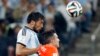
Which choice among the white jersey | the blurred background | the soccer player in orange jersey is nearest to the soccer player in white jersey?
the white jersey

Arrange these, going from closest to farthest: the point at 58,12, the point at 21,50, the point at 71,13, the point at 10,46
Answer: the point at 21,50, the point at 71,13, the point at 10,46, the point at 58,12

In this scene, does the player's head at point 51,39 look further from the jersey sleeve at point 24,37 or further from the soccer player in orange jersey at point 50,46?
the jersey sleeve at point 24,37

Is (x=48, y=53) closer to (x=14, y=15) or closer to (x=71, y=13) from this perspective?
(x=71, y=13)

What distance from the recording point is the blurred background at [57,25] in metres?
12.7

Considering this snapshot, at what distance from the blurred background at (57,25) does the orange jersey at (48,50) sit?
453 centimetres

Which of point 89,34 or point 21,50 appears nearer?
point 21,50

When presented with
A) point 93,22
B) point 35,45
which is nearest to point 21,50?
point 35,45

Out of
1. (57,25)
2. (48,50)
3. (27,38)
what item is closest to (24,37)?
(27,38)

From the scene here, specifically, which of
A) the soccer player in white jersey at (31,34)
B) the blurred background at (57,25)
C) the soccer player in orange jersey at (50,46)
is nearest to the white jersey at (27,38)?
the soccer player in white jersey at (31,34)

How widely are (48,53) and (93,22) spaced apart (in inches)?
298

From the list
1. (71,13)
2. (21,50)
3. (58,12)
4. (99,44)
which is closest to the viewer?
(21,50)

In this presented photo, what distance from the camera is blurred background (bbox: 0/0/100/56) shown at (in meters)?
12.7

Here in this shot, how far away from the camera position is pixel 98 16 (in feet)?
50.1

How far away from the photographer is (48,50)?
304 inches
